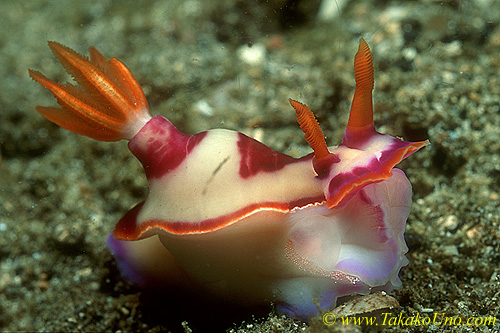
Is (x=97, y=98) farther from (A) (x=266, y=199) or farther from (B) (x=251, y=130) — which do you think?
(B) (x=251, y=130)

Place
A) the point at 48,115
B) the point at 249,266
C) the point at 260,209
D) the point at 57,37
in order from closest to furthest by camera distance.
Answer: the point at 260,209, the point at 249,266, the point at 48,115, the point at 57,37

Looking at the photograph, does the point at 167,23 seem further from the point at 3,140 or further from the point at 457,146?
Result: the point at 457,146

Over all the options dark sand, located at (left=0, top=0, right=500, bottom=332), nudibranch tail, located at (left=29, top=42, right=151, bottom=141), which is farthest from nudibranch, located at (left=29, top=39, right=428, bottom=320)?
dark sand, located at (left=0, top=0, right=500, bottom=332)

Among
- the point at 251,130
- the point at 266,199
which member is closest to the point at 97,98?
the point at 266,199

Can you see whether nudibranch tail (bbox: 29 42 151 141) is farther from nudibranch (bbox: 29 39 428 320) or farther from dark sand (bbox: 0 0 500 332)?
dark sand (bbox: 0 0 500 332)

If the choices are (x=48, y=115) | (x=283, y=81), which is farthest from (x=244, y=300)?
(x=283, y=81)

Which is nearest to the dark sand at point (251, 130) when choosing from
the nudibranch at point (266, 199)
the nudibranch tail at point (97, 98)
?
the nudibranch at point (266, 199)
